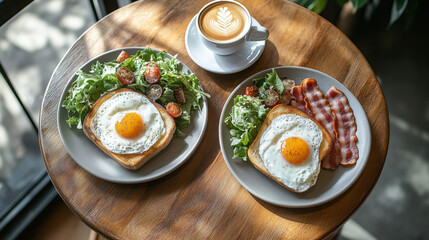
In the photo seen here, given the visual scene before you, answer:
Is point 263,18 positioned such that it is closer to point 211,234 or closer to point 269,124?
point 269,124

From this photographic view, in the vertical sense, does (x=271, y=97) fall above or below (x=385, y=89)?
above

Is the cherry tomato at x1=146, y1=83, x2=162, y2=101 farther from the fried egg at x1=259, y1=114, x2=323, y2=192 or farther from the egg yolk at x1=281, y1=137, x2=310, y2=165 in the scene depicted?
the egg yolk at x1=281, y1=137, x2=310, y2=165

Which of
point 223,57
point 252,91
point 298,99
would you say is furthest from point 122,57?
point 298,99

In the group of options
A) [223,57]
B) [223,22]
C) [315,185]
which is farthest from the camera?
[223,57]

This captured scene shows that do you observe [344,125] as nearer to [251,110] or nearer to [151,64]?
[251,110]

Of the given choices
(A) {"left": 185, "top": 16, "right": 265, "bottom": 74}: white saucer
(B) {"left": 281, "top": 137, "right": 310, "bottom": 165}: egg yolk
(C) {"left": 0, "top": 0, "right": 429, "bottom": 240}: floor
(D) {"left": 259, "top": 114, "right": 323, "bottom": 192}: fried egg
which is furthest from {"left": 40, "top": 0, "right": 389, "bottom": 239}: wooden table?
(C) {"left": 0, "top": 0, "right": 429, "bottom": 240}: floor

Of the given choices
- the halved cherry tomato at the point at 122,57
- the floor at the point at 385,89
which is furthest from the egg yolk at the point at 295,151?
the floor at the point at 385,89
